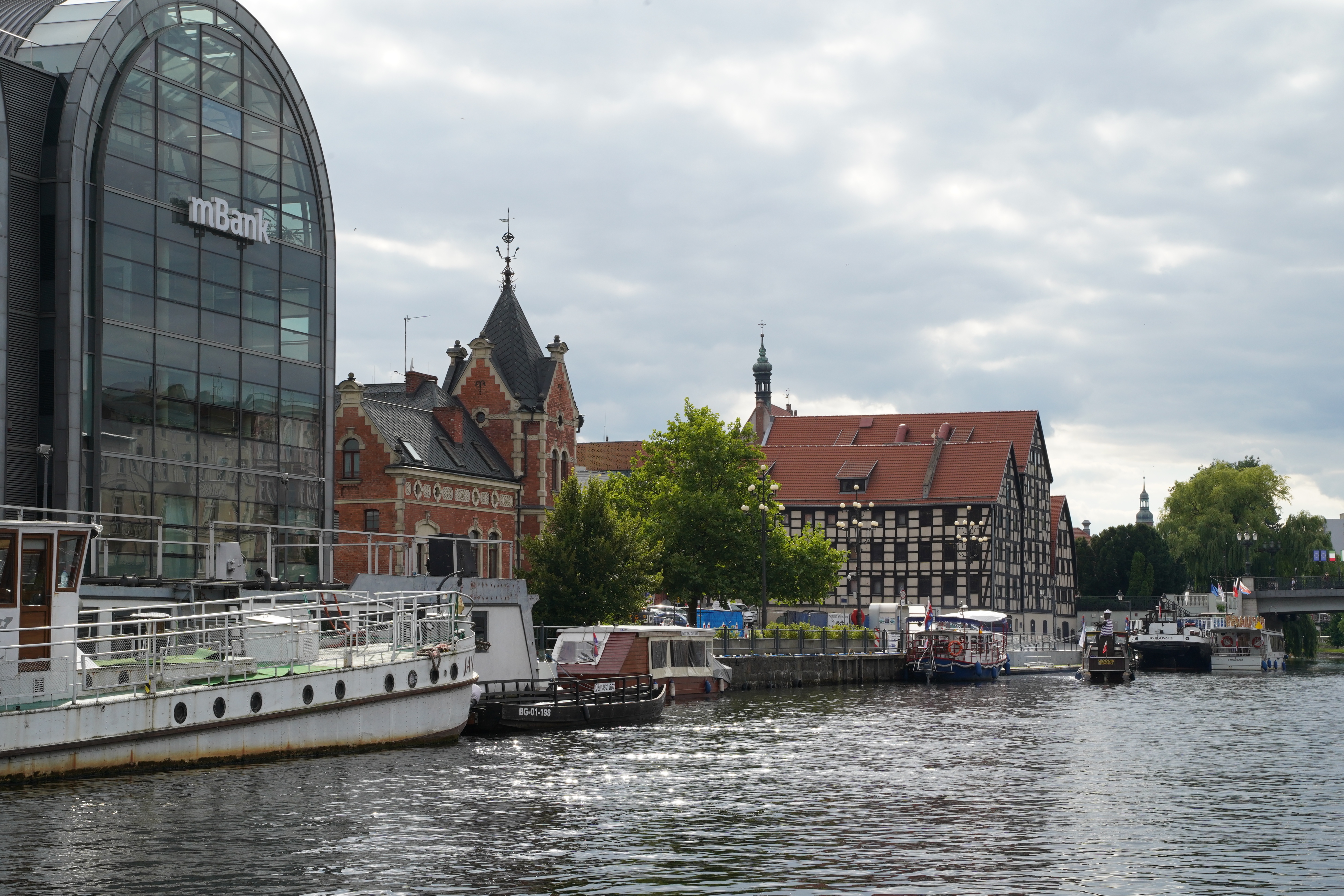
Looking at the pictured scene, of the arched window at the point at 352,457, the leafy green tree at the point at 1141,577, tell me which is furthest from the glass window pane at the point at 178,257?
the leafy green tree at the point at 1141,577

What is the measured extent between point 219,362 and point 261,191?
5.73 metres

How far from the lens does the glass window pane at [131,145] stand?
138 ft

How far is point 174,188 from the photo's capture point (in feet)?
145

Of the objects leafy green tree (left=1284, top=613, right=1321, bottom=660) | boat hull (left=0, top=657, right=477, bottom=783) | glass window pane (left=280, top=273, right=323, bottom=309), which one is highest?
glass window pane (left=280, top=273, right=323, bottom=309)

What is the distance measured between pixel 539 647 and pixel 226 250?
60.1 ft

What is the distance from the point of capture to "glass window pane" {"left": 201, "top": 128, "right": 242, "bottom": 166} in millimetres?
45469

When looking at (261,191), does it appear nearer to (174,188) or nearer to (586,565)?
(174,188)

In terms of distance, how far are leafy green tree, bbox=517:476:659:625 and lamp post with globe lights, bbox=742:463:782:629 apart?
6.55 metres

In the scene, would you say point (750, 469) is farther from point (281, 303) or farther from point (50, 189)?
point (50, 189)

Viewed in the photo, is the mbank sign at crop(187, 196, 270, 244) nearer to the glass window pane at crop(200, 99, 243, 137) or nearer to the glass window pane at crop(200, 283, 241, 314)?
the glass window pane at crop(200, 283, 241, 314)

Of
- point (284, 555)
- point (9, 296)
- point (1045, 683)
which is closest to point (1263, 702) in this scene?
point (1045, 683)

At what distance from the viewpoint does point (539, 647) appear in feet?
185

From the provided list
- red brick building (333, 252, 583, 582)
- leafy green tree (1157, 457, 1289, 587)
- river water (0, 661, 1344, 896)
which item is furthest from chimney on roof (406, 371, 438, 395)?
leafy green tree (1157, 457, 1289, 587)

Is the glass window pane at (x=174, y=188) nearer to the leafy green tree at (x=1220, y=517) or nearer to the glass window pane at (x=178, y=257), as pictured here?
the glass window pane at (x=178, y=257)
